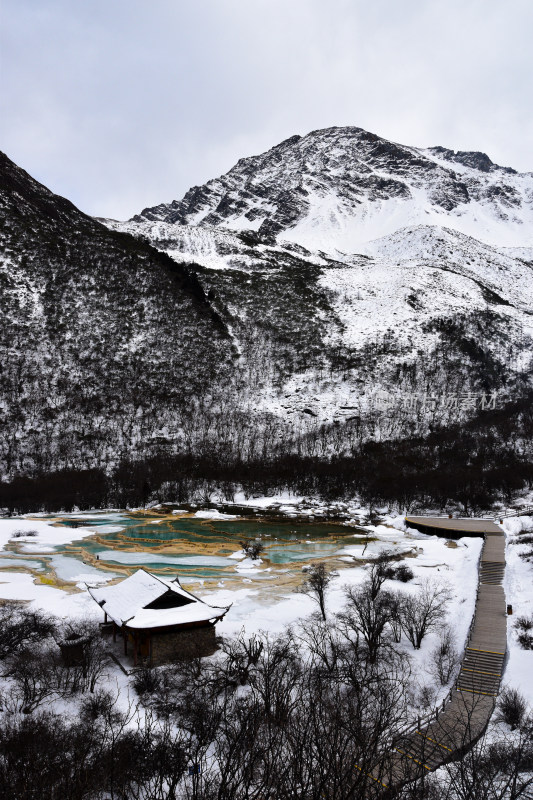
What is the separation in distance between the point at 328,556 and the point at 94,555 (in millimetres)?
23046

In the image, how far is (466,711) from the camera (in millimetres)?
17734

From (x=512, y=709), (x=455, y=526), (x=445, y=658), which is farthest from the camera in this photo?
(x=455, y=526)

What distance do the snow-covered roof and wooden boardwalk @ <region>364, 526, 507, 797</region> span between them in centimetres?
1121

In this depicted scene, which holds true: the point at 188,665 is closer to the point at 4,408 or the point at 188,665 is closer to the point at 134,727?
the point at 134,727

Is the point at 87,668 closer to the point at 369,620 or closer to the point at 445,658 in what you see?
the point at 369,620

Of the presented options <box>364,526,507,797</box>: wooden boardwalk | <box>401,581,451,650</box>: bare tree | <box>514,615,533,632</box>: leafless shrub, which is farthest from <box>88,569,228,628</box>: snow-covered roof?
<box>514,615,533,632</box>: leafless shrub

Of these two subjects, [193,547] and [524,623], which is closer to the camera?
[524,623]

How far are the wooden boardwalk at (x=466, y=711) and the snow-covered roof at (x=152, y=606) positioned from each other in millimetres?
11209

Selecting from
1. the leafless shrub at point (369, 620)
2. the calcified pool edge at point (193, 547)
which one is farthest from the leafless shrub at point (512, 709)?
the calcified pool edge at point (193, 547)

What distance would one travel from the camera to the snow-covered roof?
77.6ft

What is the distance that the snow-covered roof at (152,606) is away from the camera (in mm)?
23663

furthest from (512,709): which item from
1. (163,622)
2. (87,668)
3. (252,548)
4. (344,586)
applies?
(252,548)

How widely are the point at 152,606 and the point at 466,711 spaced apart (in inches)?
594

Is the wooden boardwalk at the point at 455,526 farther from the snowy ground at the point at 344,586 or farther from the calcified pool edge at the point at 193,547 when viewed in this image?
the calcified pool edge at the point at 193,547
